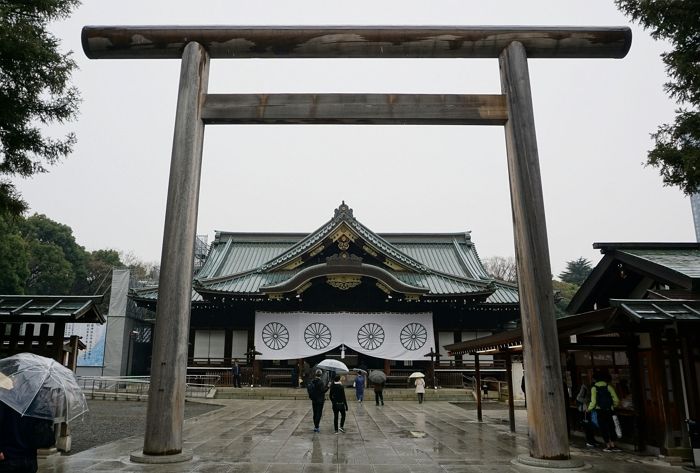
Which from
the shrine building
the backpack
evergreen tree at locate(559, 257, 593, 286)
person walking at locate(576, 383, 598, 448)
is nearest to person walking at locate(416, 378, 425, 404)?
the shrine building

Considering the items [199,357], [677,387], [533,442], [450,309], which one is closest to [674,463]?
[677,387]

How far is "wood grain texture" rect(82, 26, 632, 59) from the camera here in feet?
26.0

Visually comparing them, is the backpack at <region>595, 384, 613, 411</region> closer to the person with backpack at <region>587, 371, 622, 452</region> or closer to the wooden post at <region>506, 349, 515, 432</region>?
the person with backpack at <region>587, 371, 622, 452</region>

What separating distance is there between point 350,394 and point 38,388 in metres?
18.3

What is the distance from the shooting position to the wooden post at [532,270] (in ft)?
21.8

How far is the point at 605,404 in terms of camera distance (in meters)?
9.05

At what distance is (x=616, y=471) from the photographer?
6953 millimetres

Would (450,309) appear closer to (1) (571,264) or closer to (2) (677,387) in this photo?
(2) (677,387)

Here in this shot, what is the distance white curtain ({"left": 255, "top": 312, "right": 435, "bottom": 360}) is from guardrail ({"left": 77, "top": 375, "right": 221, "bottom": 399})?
2.72 meters

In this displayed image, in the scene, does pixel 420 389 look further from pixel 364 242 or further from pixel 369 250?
pixel 364 242

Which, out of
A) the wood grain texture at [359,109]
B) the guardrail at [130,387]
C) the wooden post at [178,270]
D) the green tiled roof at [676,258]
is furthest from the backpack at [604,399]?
the guardrail at [130,387]

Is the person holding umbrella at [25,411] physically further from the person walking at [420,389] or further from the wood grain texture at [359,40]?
the person walking at [420,389]

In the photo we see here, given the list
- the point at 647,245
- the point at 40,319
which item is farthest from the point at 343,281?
the point at 40,319

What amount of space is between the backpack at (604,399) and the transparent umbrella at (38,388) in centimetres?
841
